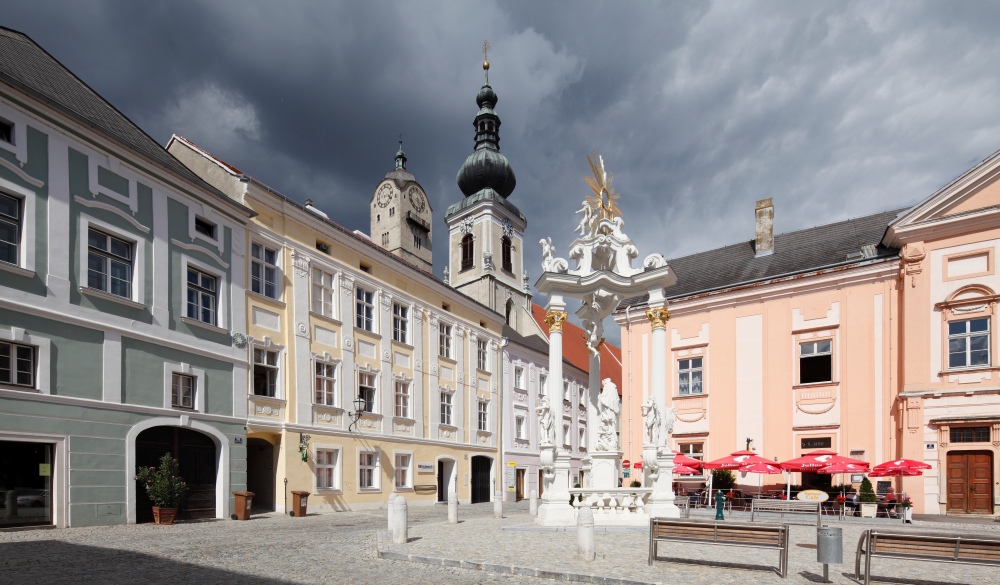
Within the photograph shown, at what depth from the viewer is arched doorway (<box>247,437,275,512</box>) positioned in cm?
2084

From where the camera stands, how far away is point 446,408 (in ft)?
98.1

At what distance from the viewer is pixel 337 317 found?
23.7m

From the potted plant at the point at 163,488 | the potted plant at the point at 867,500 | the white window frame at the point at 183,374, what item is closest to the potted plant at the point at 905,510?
the potted plant at the point at 867,500

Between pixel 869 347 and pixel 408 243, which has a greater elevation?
pixel 408 243

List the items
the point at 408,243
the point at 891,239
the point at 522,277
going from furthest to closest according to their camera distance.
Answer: the point at 408,243 < the point at 522,277 < the point at 891,239

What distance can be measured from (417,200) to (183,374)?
141 feet

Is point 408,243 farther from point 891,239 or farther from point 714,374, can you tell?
point 891,239

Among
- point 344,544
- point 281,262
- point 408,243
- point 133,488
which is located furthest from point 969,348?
point 408,243

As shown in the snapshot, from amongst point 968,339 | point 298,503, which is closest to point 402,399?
point 298,503

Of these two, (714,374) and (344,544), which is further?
(714,374)

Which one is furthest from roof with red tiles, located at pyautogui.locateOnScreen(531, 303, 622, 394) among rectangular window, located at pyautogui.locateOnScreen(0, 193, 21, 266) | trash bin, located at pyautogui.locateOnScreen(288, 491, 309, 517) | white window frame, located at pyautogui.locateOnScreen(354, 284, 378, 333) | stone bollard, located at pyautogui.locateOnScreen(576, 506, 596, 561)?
stone bollard, located at pyautogui.locateOnScreen(576, 506, 596, 561)

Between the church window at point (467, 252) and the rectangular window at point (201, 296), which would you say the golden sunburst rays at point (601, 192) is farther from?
the church window at point (467, 252)

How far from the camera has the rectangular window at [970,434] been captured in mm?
20359

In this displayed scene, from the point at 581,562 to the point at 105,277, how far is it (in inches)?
514
